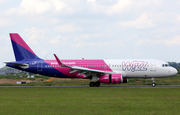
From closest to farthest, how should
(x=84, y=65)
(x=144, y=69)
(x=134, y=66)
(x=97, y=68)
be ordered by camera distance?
(x=144, y=69) < (x=134, y=66) < (x=97, y=68) < (x=84, y=65)

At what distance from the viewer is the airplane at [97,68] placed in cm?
3641

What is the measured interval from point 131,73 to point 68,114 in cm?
2410

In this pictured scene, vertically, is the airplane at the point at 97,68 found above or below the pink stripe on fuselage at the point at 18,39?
below

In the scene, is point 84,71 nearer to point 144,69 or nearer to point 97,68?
point 97,68

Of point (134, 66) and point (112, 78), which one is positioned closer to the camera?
point (112, 78)

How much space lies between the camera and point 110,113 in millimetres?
14414

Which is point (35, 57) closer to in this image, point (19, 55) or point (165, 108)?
point (19, 55)

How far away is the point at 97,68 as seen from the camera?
3838 cm

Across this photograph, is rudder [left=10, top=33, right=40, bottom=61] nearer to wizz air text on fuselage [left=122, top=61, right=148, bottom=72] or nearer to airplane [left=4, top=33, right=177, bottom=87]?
airplane [left=4, top=33, right=177, bottom=87]

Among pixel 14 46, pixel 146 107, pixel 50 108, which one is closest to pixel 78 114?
pixel 50 108

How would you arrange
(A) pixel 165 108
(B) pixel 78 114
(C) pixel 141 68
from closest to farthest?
(B) pixel 78 114 → (A) pixel 165 108 → (C) pixel 141 68

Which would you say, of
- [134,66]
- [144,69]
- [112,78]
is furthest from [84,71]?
[144,69]

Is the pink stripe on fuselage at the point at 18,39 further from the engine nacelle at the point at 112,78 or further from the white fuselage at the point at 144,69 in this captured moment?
the white fuselage at the point at 144,69

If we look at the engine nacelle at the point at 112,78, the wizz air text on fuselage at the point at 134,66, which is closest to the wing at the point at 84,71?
the engine nacelle at the point at 112,78
